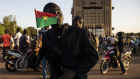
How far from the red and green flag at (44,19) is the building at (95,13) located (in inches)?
2555

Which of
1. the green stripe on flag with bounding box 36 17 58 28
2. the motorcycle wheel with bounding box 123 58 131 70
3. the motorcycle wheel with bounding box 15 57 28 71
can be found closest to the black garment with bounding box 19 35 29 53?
the motorcycle wheel with bounding box 15 57 28 71

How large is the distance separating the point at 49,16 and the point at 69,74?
0.59 metres

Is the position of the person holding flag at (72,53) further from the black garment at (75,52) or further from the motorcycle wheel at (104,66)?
the motorcycle wheel at (104,66)

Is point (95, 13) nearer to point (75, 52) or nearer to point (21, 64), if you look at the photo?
point (21, 64)

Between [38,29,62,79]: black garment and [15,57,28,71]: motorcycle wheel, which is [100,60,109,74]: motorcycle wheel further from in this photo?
[38,29,62,79]: black garment

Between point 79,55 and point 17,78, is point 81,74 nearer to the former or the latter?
point 79,55

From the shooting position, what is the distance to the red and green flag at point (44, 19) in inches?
63.2

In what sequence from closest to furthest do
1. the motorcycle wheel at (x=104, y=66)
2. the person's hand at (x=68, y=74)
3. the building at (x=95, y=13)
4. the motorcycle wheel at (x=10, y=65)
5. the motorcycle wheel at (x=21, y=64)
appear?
the person's hand at (x=68, y=74), the motorcycle wheel at (x=104, y=66), the motorcycle wheel at (x=21, y=64), the motorcycle wheel at (x=10, y=65), the building at (x=95, y=13)

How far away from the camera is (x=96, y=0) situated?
67.7 meters

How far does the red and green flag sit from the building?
64.9m

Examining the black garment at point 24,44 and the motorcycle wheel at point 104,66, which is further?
the black garment at point 24,44

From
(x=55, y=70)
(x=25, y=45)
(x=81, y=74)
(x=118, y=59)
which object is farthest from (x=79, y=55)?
(x=25, y=45)

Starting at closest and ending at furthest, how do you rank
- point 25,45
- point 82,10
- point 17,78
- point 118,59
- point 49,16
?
1. point 49,16
2. point 17,78
3. point 118,59
4. point 25,45
5. point 82,10

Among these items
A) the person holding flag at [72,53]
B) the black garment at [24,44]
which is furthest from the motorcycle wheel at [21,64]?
the person holding flag at [72,53]
